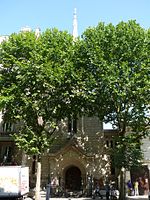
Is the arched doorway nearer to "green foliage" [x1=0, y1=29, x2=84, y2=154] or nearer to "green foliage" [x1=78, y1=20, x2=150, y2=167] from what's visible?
"green foliage" [x1=0, y1=29, x2=84, y2=154]

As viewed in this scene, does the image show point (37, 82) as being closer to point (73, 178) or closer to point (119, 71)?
point (119, 71)

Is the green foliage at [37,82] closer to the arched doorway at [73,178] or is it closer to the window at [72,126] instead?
the window at [72,126]

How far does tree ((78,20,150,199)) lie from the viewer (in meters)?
22.6

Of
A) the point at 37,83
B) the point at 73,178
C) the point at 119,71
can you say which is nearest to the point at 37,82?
the point at 37,83

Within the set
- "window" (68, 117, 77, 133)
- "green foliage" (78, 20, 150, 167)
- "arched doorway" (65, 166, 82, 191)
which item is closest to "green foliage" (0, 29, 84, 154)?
"green foliage" (78, 20, 150, 167)

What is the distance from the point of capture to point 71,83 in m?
24.3

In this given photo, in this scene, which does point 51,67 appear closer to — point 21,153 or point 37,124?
point 37,124

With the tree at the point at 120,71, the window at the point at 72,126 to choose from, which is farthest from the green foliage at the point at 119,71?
the window at the point at 72,126

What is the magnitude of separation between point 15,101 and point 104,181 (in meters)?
14.0

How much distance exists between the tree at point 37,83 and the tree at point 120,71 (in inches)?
75.2

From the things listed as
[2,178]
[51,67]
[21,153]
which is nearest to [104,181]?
[21,153]

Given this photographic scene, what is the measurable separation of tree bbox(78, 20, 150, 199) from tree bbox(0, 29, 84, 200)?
1.91 metres

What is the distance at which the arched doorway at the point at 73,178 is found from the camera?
3180 cm

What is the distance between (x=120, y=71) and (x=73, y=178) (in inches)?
603
